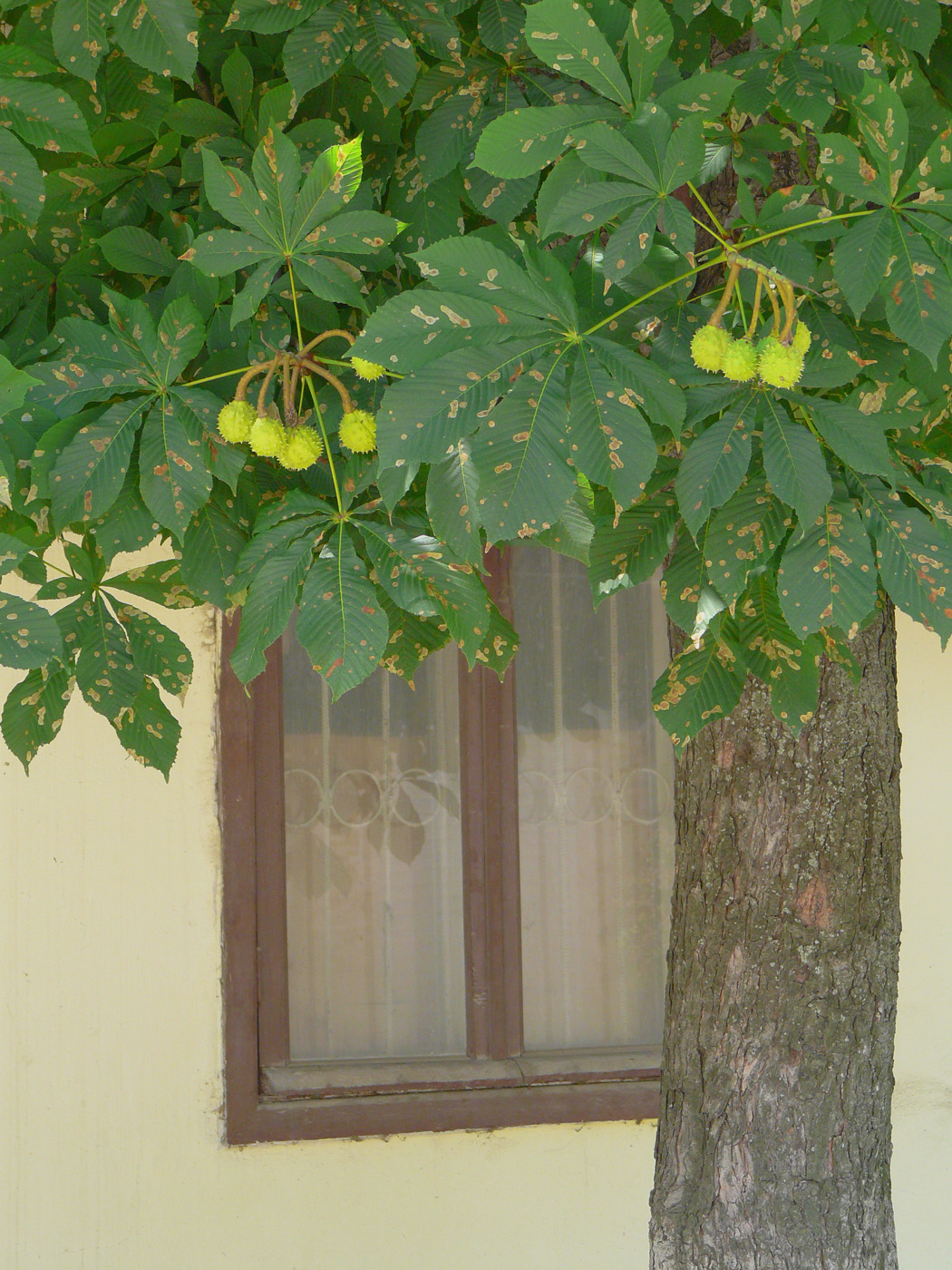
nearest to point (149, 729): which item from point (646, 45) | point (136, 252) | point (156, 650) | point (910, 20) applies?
point (156, 650)

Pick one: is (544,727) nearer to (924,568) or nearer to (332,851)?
(332,851)

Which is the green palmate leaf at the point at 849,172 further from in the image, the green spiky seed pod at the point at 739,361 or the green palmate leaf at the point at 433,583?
the green palmate leaf at the point at 433,583

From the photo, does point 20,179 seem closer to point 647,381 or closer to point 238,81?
point 238,81

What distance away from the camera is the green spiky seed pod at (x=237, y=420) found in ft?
4.71

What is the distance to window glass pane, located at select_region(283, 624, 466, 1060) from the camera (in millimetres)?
3281

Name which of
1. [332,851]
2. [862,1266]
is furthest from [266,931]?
[862,1266]

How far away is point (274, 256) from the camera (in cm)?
140

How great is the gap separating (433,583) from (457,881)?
2048 millimetres

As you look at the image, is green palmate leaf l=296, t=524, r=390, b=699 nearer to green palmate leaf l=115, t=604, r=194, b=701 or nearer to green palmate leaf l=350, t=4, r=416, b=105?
green palmate leaf l=115, t=604, r=194, b=701

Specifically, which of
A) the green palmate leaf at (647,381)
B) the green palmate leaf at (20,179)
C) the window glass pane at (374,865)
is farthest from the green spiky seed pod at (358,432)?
the window glass pane at (374,865)

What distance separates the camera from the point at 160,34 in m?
1.41

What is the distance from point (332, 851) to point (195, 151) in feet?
6.69

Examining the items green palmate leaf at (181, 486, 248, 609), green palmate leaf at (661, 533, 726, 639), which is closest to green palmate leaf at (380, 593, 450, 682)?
green palmate leaf at (181, 486, 248, 609)

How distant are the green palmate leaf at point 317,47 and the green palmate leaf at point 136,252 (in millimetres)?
290
